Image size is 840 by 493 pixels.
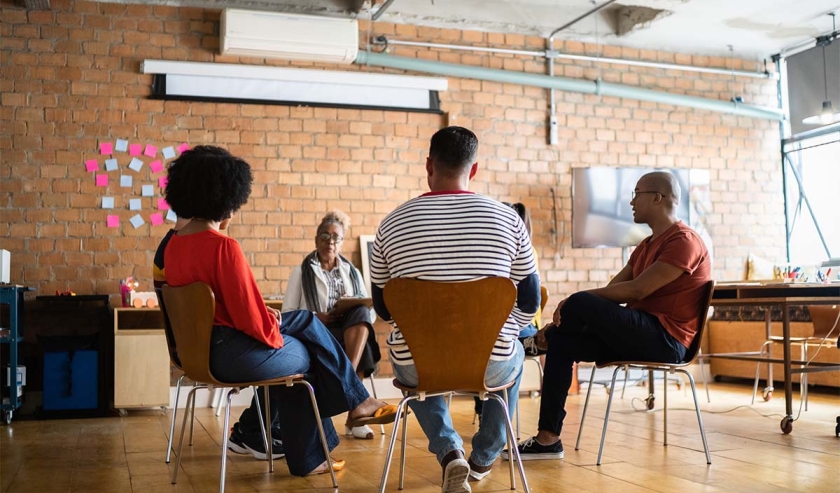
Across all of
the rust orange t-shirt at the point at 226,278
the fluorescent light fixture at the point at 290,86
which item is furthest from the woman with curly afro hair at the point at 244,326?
the fluorescent light fixture at the point at 290,86

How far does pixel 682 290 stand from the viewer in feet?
11.2

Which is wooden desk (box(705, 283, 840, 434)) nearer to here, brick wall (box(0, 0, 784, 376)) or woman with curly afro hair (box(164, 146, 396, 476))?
woman with curly afro hair (box(164, 146, 396, 476))

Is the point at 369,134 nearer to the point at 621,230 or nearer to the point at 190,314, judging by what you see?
the point at 621,230

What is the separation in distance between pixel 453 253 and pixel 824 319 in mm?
3646

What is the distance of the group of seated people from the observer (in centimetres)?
272

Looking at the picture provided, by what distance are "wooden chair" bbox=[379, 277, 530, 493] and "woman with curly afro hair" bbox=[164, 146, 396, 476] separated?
1.62ft

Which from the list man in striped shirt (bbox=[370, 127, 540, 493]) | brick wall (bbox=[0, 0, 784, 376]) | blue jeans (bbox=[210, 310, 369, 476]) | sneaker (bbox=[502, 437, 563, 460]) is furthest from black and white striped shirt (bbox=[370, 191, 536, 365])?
brick wall (bbox=[0, 0, 784, 376])

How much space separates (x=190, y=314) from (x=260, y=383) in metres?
0.34

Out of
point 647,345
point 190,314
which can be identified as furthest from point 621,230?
point 190,314

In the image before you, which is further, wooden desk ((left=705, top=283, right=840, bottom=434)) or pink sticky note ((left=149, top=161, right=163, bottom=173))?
pink sticky note ((left=149, top=161, right=163, bottom=173))

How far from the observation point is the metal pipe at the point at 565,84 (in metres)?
6.43

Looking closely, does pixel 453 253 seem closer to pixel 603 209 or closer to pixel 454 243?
pixel 454 243

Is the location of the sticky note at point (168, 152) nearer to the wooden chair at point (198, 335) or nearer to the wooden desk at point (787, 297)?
the wooden chair at point (198, 335)

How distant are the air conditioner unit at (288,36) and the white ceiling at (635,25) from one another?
0.28 m
